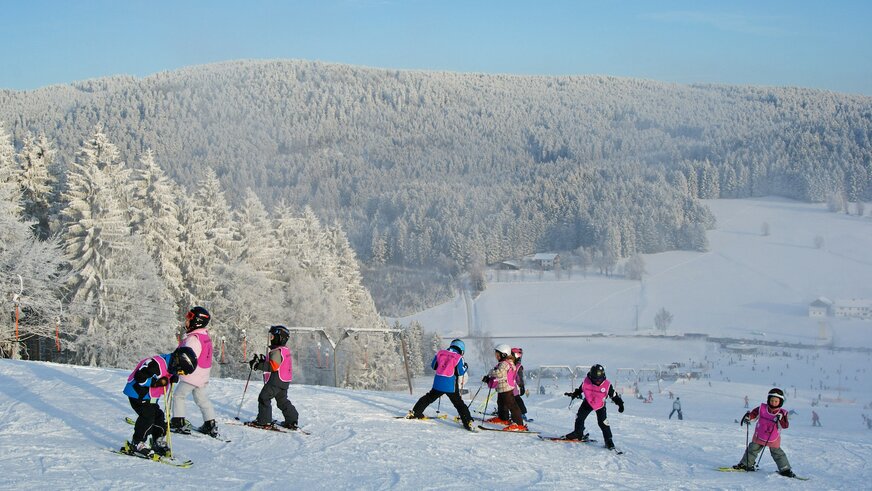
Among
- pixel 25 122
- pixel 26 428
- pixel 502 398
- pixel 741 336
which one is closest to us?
pixel 26 428

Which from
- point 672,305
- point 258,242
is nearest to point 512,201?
point 672,305

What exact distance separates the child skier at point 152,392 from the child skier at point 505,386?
5016mm

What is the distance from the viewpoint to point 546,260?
161 m

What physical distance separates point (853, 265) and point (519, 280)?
206 ft

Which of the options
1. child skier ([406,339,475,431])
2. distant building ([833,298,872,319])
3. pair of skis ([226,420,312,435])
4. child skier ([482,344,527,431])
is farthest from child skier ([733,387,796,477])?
distant building ([833,298,872,319])

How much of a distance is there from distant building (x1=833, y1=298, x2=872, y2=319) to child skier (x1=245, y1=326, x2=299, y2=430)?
13295cm

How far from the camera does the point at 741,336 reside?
115312mm

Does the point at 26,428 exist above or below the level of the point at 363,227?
below

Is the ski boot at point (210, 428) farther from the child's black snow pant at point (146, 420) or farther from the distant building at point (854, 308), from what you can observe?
the distant building at point (854, 308)

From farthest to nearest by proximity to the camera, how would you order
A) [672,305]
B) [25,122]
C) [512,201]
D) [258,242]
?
[512,201] < [25,122] < [672,305] < [258,242]

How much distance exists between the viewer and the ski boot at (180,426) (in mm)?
10451

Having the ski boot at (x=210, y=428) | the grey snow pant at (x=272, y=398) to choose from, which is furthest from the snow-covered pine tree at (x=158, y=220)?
the ski boot at (x=210, y=428)

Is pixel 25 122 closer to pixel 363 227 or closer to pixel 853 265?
pixel 363 227

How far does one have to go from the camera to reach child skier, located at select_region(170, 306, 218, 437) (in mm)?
9750
